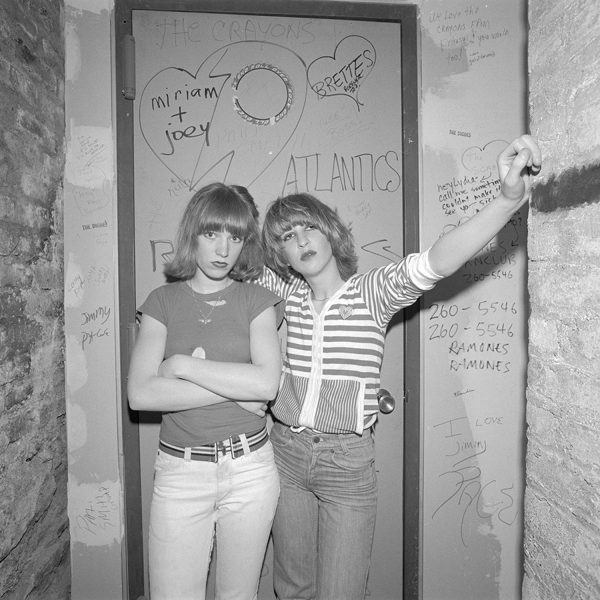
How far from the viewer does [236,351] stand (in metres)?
1.51

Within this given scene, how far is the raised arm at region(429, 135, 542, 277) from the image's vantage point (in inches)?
46.8

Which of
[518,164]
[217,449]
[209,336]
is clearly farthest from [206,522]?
[518,164]

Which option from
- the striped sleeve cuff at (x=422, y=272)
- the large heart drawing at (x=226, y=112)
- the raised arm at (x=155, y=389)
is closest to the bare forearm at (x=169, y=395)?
the raised arm at (x=155, y=389)

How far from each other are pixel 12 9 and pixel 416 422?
2159mm

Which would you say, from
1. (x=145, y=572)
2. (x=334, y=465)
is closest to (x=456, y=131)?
(x=334, y=465)

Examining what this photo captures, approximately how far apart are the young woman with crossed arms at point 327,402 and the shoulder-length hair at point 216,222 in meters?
0.11

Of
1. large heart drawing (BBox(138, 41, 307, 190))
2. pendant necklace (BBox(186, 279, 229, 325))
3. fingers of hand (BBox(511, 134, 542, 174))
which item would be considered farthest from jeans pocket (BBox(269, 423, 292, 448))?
fingers of hand (BBox(511, 134, 542, 174))

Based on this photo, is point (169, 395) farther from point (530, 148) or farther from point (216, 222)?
point (530, 148)

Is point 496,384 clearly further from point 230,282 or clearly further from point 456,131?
point 230,282

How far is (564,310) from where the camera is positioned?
1179mm

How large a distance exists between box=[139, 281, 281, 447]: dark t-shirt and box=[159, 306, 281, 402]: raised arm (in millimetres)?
66

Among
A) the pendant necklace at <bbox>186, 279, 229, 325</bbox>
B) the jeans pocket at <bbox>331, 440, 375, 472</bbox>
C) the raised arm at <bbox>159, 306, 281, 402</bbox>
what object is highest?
the pendant necklace at <bbox>186, 279, 229, 325</bbox>

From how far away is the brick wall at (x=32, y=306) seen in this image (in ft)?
5.11

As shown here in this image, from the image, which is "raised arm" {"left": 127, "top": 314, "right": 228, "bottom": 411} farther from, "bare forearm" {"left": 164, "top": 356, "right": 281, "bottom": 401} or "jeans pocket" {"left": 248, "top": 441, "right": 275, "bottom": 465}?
"jeans pocket" {"left": 248, "top": 441, "right": 275, "bottom": 465}
